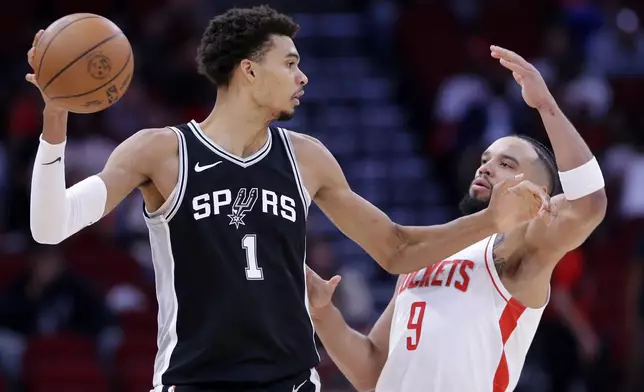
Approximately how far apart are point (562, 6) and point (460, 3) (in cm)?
154

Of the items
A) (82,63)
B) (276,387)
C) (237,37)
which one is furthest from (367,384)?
(82,63)

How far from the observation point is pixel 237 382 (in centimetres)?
437

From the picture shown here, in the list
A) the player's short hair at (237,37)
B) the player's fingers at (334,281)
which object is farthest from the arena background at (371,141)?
the player's short hair at (237,37)

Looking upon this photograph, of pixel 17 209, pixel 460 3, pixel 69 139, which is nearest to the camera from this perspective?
pixel 17 209

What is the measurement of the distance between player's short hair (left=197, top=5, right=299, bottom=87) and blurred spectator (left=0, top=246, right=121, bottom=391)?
5089 millimetres

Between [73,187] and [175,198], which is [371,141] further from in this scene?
[73,187]

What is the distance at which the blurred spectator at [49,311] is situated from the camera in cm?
957

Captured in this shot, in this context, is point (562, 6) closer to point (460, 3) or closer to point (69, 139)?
point (460, 3)

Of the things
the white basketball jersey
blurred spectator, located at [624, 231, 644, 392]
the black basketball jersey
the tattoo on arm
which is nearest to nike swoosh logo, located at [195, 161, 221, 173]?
the black basketball jersey

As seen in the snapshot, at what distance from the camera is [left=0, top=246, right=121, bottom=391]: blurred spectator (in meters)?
9.57

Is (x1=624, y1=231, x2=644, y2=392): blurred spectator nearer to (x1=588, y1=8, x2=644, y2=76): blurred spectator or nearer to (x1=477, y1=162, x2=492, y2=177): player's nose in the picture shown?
(x1=588, y1=8, x2=644, y2=76): blurred spectator

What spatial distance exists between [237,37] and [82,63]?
2.34ft

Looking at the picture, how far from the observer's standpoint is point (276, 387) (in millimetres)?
4445

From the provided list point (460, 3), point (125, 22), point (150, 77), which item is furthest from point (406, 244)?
point (460, 3)
